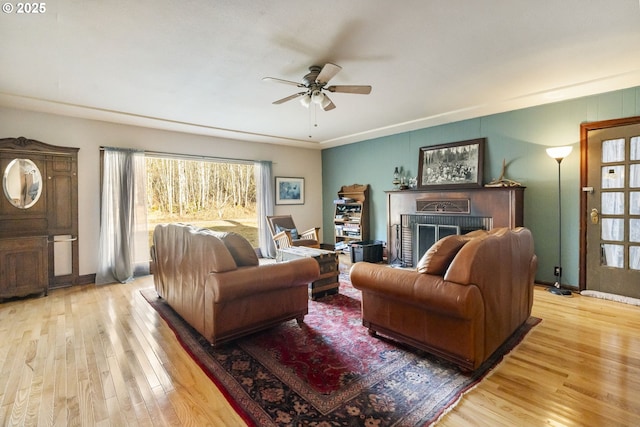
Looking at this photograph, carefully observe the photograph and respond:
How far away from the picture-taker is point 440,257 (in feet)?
6.95

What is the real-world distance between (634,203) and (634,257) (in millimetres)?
640

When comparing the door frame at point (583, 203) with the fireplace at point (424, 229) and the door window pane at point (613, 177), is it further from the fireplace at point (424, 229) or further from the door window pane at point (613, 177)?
the fireplace at point (424, 229)

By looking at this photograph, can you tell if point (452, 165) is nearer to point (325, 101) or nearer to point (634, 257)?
point (634, 257)

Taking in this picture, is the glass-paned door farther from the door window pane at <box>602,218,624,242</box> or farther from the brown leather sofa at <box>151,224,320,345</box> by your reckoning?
the brown leather sofa at <box>151,224,320,345</box>

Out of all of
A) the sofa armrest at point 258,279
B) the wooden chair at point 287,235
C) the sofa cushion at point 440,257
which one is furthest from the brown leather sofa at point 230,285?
the wooden chair at point 287,235

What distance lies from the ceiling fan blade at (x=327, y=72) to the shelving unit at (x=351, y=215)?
150 inches

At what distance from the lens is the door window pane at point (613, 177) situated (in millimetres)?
3600

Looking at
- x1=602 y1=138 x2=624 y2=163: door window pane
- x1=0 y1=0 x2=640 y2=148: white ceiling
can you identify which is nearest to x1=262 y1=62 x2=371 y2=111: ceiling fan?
x1=0 y1=0 x2=640 y2=148: white ceiling

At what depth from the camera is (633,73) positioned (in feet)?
10.5

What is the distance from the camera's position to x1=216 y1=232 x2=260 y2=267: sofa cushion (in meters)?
2.60

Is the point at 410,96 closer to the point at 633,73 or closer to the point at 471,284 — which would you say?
the point at 633,73

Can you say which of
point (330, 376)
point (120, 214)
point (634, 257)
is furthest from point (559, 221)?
point (120, 214)

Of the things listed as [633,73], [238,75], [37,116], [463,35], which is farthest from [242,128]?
[633,73]

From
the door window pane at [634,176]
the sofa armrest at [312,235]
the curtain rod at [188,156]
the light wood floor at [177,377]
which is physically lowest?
the light wood floor at [177,377]
